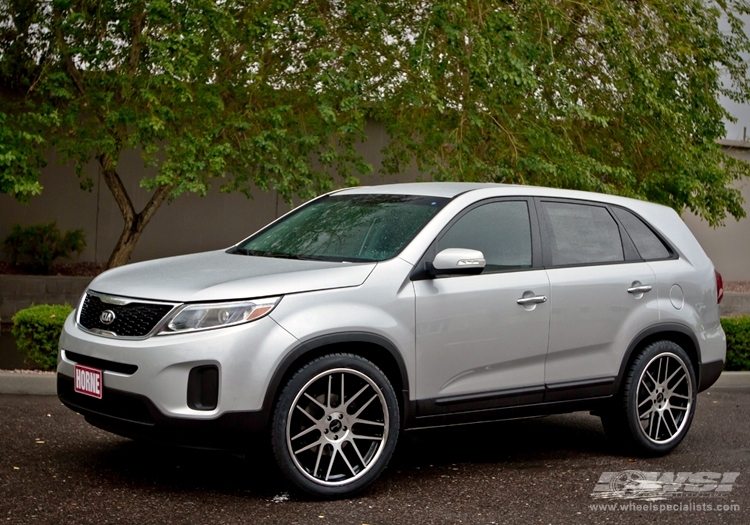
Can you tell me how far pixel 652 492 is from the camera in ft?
20.5

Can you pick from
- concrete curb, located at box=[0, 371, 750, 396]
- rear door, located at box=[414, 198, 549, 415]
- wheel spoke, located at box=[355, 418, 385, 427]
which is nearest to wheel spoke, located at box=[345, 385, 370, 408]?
wheel spoke, located at box=[355, 418, 385, 427]

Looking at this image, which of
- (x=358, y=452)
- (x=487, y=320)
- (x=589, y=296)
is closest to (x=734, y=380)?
(x=589, y=296)

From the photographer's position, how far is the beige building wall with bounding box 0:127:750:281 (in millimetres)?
18109

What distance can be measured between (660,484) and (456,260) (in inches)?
79.1

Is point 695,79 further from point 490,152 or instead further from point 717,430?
point 717,430

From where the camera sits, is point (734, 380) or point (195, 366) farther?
point (734, 380)

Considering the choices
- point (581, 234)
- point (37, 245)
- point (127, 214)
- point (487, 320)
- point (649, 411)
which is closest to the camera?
point (487, 320)

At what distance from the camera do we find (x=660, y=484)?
6477 millimetres

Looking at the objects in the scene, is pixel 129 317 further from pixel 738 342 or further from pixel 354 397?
pixel 738 342

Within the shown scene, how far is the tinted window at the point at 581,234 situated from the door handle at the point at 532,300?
33 centimetres

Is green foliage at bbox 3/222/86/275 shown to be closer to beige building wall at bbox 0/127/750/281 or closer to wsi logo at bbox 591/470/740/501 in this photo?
beige building wall at bbox 0/127/750/281

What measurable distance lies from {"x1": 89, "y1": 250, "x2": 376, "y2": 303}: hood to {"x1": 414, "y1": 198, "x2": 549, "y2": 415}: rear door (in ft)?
1.79

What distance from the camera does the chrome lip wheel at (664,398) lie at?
→ 718cm

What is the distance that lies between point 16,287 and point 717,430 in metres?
11.5
